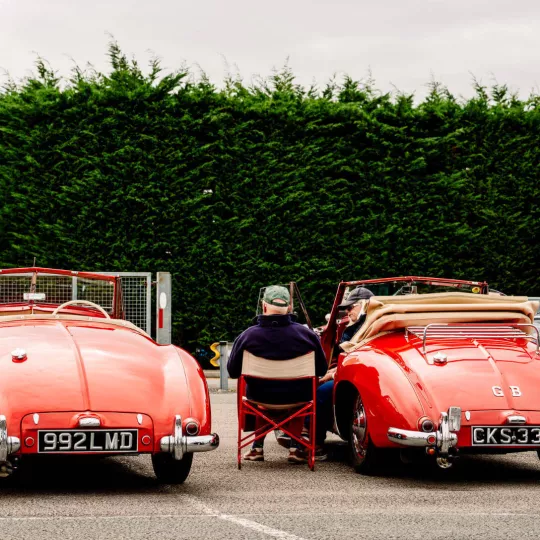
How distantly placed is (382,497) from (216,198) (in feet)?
35.8

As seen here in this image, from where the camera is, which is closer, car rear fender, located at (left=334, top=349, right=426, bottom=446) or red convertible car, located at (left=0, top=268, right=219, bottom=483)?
red convertible car, located at (left=0, top=268, right=219, bottom=483)

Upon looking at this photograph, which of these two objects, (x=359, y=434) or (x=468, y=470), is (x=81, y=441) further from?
(x=468, y=470)

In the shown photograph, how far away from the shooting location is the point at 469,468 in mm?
8484

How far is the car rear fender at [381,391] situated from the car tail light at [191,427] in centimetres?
134

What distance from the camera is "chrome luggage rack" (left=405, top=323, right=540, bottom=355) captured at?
8.23 metres

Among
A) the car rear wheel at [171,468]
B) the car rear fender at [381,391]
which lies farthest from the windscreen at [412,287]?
the car rear wheel at [171,468]

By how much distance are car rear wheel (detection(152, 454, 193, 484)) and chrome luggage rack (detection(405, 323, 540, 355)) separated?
201cm

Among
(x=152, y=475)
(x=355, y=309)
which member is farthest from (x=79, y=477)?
(x=355, y=309)

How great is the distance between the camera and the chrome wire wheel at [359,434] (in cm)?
798

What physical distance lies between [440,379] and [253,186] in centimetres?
1041

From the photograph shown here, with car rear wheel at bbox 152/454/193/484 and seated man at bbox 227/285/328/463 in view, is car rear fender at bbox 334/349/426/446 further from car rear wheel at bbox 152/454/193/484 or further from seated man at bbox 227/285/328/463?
car rear wheel at bbox 152/454/193/484

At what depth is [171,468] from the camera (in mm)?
7367

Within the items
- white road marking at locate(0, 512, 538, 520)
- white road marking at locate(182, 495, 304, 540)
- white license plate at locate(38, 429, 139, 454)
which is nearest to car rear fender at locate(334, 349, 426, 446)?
white road marking at locate(0, 512, 538, 520)

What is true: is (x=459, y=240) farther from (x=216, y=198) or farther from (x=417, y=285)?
(x=417, y=285)
